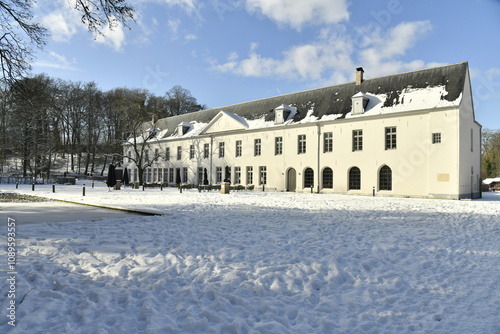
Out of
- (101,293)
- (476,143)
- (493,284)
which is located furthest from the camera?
(476,143)

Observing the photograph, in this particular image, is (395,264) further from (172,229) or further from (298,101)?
(298,101)

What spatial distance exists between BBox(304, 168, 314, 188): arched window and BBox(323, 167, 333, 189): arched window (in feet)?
3.73

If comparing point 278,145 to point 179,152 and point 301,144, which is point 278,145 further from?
point 179,152

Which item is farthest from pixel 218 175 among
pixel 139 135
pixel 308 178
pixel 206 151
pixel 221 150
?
pixel 139 135

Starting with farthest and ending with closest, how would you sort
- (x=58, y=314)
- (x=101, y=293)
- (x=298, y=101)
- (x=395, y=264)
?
(x=298, y=101) → (x=395, y=264) → (x=101, y=293) → (x=58, y=314)

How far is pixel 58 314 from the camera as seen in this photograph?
3.36 metres

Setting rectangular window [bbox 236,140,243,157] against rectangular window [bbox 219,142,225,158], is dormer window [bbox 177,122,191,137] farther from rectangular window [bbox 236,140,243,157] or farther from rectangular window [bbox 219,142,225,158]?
rectangular window [bbox 236,140,243,157]

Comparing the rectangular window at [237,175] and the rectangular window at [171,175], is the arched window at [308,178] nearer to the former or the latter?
the rectangular window at [237,175]

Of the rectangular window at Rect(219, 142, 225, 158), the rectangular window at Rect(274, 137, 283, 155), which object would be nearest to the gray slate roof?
the rectangular window at Rect(274, 137, 283, 155)

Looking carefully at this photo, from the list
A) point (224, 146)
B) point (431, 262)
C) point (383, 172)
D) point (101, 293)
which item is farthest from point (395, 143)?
point (101, 293)

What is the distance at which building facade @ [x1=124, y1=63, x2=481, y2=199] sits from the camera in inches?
887

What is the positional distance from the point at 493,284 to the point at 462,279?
1.22 feet

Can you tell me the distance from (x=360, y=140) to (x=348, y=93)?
4.74m

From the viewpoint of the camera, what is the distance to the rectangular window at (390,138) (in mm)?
24422
